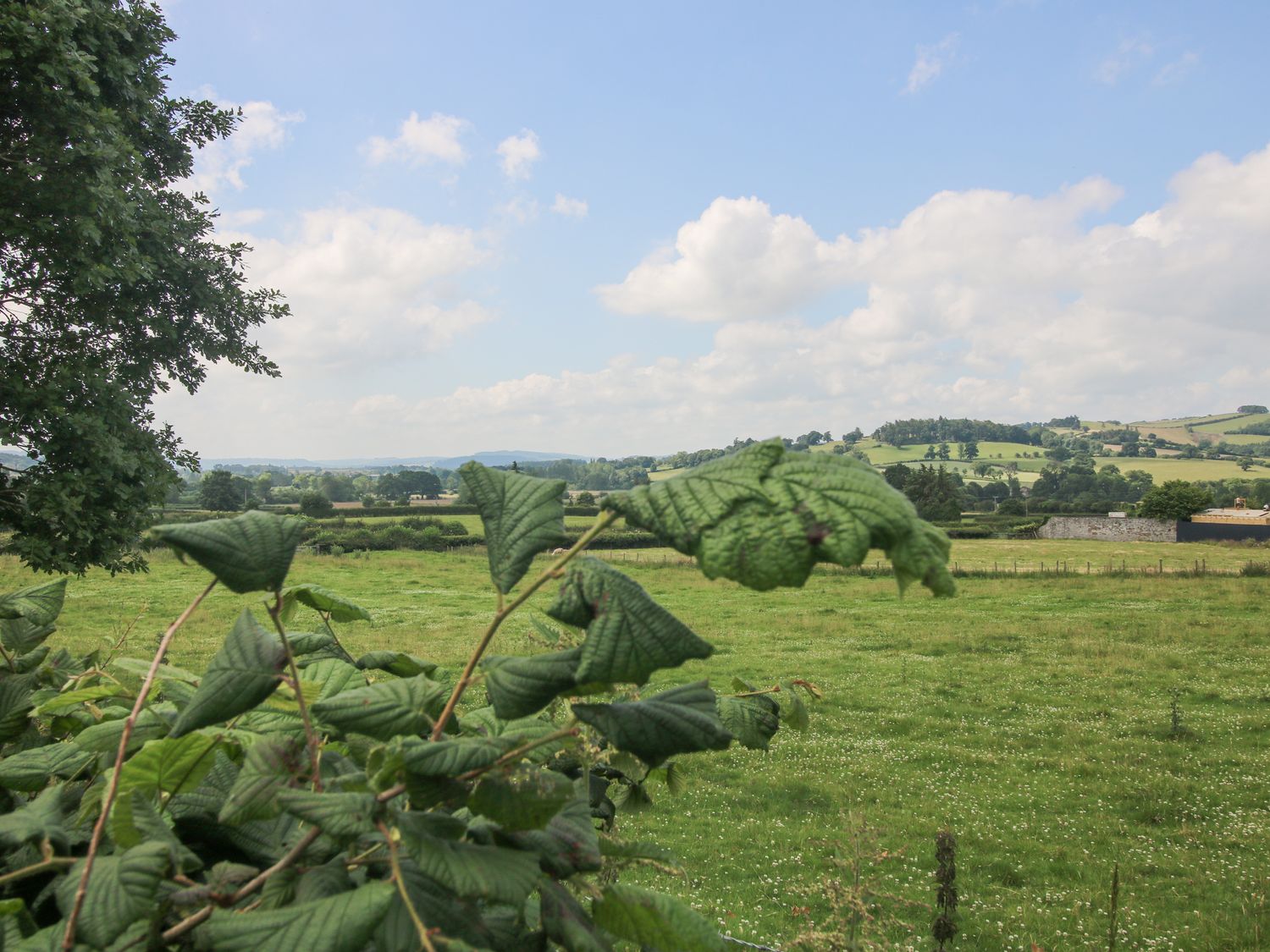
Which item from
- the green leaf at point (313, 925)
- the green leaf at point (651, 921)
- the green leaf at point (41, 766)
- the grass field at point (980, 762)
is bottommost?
the grass field at point (980, 762)

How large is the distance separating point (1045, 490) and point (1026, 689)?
6890 cm

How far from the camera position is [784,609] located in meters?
23.5

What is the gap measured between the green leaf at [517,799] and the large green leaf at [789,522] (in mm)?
302

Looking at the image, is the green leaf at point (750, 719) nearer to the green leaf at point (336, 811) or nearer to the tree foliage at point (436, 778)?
the tree foliage at point (436, 778)

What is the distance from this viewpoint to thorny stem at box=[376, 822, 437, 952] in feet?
2.20

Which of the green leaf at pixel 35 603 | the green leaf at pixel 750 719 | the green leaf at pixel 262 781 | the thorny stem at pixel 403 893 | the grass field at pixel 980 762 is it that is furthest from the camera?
the grass field at pixel 980 762

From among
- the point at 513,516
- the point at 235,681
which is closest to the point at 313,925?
the point at 235,681

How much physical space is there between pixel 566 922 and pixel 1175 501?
6992 cm

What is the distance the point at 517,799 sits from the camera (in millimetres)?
797

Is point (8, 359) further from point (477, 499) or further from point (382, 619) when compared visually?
point (477, 499)

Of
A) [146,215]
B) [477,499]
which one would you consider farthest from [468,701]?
[477,499]

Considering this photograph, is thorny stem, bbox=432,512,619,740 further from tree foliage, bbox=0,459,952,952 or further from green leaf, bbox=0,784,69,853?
green leaf, bbox=0,784,69,853

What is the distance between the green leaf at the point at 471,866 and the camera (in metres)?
0.72

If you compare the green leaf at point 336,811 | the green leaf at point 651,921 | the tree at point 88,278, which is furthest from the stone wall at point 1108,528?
the green leaf at point 336,811
